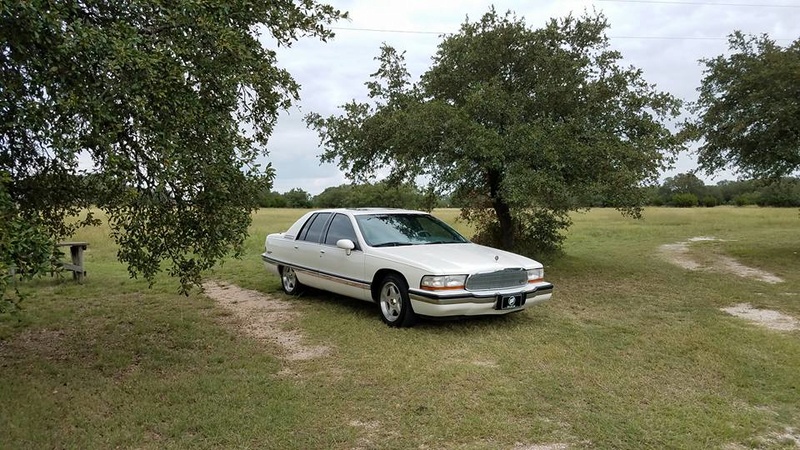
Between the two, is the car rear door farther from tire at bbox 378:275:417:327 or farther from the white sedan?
tire at bbox 378:275:417:327

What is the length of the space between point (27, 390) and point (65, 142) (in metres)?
2.34

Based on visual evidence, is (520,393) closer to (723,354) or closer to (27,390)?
(723,354)

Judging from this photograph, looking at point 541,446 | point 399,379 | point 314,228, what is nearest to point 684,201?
point 314,228

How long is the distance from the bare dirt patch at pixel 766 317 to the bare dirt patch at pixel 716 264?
11.1ft

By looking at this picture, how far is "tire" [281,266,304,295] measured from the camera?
902 cm

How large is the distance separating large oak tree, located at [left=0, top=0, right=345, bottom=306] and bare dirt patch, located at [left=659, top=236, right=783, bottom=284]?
10810 mm

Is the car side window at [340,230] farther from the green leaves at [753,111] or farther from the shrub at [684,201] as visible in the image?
the shrub at [684,201]

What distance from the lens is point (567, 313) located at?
26.2 feet

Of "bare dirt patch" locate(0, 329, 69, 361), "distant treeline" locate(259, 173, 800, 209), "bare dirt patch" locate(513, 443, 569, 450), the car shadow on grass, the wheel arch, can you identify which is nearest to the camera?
"bare dirt patch" locate(513, 443, 569, 450)

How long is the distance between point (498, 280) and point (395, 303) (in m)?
→ 1.30

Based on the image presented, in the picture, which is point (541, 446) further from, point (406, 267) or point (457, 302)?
point (406, 267)

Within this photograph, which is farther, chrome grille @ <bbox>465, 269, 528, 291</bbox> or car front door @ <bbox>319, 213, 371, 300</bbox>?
car front door @ <bbox>319, 213, 371, 300</bbox>

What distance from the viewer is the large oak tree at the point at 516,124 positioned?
1002 cm

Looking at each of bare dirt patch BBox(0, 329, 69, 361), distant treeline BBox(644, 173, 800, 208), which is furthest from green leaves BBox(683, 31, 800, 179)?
distant treeline BBox(644, 173, 800, 208)
